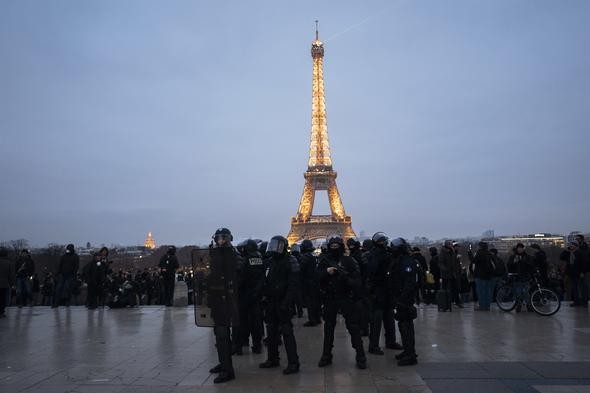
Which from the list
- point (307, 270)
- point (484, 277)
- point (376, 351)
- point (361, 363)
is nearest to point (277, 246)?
point (361, 363)

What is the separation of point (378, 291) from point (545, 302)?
6572 mm

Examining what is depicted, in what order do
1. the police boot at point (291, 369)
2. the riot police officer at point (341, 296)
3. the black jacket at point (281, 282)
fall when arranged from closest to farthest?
the police boot at point (291, 369)
the black jacket at point (281, 282)
the riot police officer at point (341, 296)

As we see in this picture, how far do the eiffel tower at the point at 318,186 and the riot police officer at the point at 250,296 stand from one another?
63.2 m

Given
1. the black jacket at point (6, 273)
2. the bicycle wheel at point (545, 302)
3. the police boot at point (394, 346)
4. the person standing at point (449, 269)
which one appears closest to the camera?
the police boot at point (394, 346)

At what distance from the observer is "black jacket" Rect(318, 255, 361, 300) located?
7.80 m

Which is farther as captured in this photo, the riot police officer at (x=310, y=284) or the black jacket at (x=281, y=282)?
the riot police officer at (x=310, y=284)

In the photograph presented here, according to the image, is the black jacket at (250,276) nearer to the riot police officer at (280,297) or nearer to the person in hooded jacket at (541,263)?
the riot police officer at (280,297)

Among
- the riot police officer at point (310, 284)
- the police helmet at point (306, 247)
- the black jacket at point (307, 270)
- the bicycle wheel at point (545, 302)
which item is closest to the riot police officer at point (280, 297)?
the riot police officer at point (310, 284)

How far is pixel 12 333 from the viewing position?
11422 millimetres

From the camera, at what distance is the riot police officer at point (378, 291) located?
907 centimetres

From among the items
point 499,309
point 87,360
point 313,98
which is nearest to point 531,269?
point 499,309

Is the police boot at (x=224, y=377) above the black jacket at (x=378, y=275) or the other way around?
the other way around

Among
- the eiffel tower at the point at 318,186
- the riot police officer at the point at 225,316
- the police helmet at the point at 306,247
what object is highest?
the eiffel tower at the point at 318,186

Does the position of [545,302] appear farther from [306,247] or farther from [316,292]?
[306,247]
